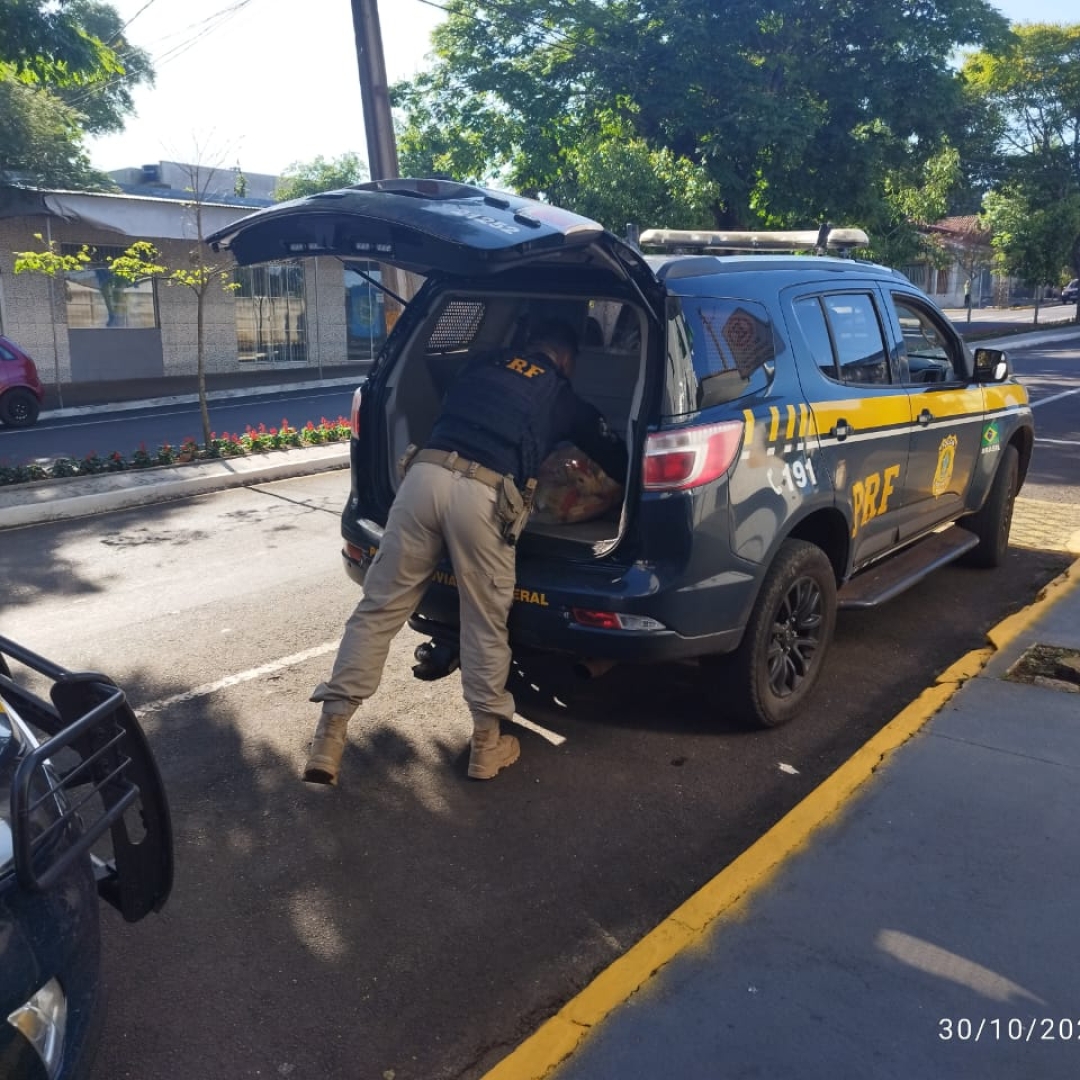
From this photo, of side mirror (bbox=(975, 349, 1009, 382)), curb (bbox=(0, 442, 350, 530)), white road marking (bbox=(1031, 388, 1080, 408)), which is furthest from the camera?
white road marking (bbox=(1031, 388, 1080, 408))

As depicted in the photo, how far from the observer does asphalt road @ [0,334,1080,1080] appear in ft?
9.71

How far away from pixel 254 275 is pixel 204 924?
2292cm

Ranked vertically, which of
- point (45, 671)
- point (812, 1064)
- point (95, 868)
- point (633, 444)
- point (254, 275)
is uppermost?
point (254, 275)

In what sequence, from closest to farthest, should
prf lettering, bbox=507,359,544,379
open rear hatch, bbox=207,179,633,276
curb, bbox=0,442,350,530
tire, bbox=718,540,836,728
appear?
open rear hatch, bbox=207,179,633,276 → prf lettering, bbox=507,359,544,379 → tire, bbox=718,540,836,728 → curb, bbox=0,442,350,530

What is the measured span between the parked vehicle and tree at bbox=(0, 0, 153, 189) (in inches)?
482

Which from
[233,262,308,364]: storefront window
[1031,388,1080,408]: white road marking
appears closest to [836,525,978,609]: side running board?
[1031,388,1080,408]: white road marking

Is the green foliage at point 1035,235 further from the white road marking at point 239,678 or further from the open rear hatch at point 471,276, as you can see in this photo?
the white road marking at point 239,678

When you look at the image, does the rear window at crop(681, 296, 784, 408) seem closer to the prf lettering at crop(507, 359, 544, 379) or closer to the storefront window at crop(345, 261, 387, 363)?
the prf lettering at crop(507, 359, 544, 379)

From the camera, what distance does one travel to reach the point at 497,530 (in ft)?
13.6

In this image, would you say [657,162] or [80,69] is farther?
[657,162]

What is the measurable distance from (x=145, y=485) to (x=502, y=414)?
21.2ft

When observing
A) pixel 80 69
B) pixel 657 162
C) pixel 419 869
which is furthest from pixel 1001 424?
pixel 657 162

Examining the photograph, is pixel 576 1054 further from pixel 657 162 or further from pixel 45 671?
pixel 657 162
